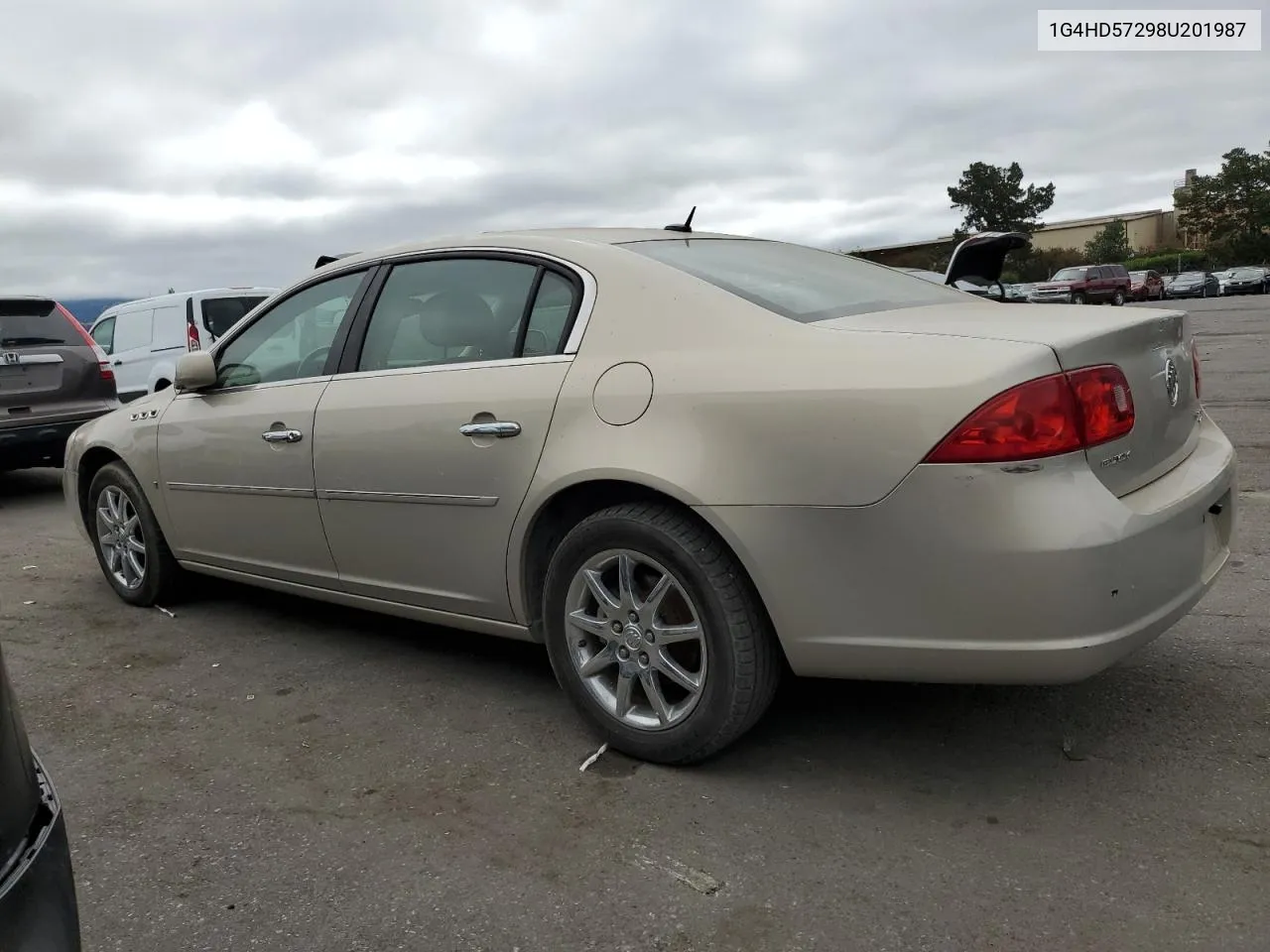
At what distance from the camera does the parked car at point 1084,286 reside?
126 feet

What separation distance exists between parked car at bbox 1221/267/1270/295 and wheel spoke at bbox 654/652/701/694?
52.6 m

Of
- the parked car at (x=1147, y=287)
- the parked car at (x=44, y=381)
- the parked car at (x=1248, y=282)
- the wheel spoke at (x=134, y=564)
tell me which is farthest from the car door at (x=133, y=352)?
the parked car at (x=1248, y=282)

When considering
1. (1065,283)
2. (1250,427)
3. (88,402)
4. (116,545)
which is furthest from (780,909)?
(1065,283)

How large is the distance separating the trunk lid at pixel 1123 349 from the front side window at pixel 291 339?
1.96m

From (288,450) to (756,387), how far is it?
1.94 metres

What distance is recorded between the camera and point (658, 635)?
282cm

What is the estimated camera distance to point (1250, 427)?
304 inches

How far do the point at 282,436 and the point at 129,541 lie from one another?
1437 mm

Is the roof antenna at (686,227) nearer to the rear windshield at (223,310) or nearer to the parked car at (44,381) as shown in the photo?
the parked car at (44,381)

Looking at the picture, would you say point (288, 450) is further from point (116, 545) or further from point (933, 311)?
point (933, 311)

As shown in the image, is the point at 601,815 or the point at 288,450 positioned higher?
the point at 288,450

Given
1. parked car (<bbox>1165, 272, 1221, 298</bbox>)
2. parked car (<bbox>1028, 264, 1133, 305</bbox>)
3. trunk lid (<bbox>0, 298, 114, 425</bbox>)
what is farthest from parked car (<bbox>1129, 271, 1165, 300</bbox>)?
trunk lid (<bbox>0, 298, 114, 425</bbox>)

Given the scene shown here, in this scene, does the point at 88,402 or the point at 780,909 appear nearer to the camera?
the point at 780,909

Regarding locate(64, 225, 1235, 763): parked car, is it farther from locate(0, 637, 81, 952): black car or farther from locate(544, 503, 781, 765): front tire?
locate(0, 637, 81, 952): black car
